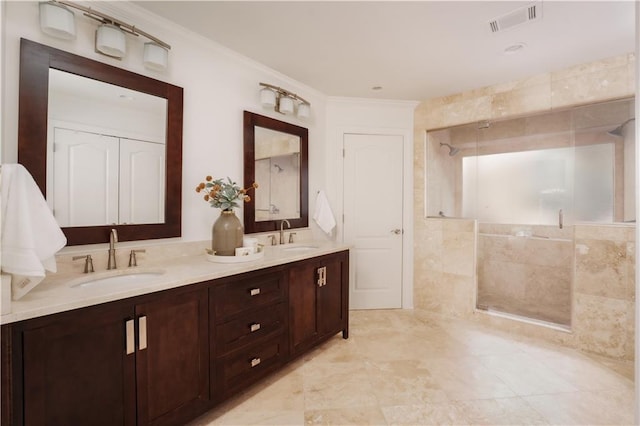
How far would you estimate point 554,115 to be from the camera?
2.83 metres

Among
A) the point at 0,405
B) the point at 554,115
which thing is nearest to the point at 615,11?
the point at 554,115

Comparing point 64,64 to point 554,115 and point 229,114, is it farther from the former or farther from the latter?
point 554,115

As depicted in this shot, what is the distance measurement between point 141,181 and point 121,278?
0.61 metres

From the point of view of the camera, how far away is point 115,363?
131 centimetres

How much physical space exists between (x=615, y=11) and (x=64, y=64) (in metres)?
3.22

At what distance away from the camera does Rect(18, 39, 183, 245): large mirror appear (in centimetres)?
151

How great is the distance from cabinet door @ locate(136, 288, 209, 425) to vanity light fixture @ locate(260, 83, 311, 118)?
1747 millimetres

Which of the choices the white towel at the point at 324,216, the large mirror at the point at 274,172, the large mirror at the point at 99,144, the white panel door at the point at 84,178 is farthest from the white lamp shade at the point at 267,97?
the white panel door at the point at 84,178

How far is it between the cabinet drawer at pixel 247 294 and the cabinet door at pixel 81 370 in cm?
46

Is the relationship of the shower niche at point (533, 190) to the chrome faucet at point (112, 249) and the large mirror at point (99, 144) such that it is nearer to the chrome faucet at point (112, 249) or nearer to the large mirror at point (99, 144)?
the large mirror at point (99, 144)

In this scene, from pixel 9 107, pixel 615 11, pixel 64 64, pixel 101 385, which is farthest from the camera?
pixel 615 11

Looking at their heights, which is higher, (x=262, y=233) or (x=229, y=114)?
(x=229, y=114)

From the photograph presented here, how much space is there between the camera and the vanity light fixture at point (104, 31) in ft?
4.95

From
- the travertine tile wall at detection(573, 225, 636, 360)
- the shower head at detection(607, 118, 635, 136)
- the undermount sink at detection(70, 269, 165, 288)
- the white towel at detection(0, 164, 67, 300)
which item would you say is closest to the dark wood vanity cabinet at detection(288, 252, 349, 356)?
the undermount sink at detection(70, 269, 165, 288)
